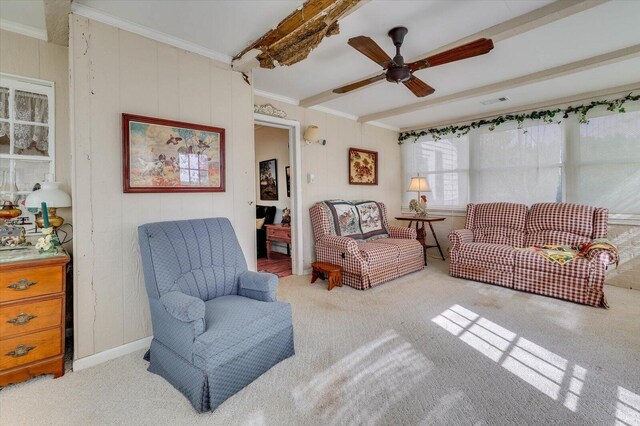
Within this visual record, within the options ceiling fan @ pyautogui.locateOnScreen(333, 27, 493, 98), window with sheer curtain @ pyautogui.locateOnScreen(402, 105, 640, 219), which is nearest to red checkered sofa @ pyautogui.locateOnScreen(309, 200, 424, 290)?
window with sheer curtain @ pyautogui.locateOnScreen(402, 105, 640, 219)

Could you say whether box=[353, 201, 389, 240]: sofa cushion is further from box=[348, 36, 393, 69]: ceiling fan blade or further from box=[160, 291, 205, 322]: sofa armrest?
box=[160, 291, 205, 322]: sofa armrest

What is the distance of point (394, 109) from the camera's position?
448cm

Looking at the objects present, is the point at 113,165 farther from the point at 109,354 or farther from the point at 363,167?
the point at 363,167

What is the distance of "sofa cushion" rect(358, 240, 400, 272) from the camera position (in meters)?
3.59

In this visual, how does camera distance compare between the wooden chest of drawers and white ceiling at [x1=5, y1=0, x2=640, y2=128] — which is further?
white ceiling at [x1=5, y1=0, x2=640, y2=128]

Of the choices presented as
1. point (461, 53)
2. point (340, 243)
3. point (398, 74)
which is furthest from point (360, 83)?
point (340, 243)

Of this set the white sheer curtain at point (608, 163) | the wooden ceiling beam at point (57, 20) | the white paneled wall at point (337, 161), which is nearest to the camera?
the wooden ceiling beam at point (57, 20)

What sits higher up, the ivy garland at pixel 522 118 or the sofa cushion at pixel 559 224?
the ivy garland at pixel 522 118

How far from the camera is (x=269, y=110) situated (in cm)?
378

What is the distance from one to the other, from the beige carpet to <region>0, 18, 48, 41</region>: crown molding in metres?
2.38

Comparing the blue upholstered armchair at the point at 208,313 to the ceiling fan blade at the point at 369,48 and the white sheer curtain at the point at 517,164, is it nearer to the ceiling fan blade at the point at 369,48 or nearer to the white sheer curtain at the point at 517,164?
the ceiling fan blade at the point at 369,48

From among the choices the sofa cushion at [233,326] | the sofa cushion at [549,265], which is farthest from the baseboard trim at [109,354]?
the sofa cushion at [549,265]

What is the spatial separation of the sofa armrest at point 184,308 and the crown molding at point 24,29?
2175mm

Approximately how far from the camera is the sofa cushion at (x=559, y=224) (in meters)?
3.60
